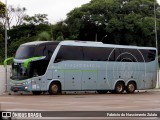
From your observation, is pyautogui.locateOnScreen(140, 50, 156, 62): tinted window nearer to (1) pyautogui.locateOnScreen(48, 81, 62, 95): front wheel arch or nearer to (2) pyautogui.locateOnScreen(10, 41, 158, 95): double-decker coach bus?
(2) pyautogui.locateOnScreen(10, 41, 158, 95): double-decker coach bus

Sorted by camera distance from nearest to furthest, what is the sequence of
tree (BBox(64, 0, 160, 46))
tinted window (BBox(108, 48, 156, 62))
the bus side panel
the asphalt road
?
the asphalt road → the bus side panel → tinted window (BBox(108, 48, 156, 62)) → tree (BBox(64, 0, 160, 46))

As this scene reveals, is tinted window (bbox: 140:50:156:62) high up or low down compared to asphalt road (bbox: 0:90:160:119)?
up

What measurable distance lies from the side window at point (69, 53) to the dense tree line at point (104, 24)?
38147mm

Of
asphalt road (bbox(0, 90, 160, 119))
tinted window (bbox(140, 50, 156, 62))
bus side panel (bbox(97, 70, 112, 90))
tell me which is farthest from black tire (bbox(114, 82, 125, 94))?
asphalt road (bbox(0, 90, 160, 119))

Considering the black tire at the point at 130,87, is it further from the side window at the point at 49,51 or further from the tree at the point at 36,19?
the tree at the point at 36,19

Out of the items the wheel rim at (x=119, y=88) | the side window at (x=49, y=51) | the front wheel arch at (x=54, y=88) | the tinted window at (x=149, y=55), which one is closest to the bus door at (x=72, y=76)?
the front wheel arch at (x=54, y=88)

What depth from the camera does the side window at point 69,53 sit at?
102 feet

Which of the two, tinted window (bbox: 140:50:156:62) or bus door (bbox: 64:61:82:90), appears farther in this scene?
tinted window (bbox: 140:50:156:62)

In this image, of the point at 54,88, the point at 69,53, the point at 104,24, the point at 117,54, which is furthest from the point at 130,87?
the point at 104,24

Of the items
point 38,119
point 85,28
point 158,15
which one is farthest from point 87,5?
point 38,119

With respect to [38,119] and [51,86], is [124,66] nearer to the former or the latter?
[51,86]

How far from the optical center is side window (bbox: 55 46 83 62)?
3106 cm

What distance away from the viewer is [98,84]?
112 feet

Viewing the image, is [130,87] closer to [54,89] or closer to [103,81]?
[103,81]
